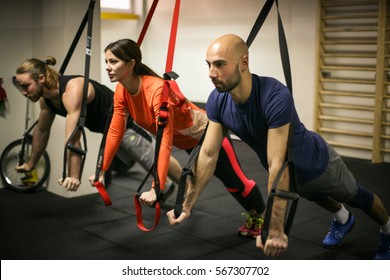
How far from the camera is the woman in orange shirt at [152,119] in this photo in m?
2.64

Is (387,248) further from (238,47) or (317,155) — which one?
(238,47)

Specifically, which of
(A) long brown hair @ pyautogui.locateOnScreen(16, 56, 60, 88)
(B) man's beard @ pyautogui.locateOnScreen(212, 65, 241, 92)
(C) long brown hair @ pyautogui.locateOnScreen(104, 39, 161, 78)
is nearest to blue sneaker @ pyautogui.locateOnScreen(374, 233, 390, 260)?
(B) man's beard @ pyautogui.locateOnScreen(212, 65, 241, 92)

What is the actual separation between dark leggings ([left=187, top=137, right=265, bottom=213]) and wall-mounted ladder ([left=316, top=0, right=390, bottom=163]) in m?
2.94

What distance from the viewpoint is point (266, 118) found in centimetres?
209

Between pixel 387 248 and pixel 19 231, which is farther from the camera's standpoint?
pixel 19 231

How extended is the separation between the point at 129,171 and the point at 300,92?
2.38 metres

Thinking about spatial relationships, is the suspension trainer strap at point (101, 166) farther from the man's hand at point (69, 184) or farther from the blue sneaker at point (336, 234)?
the blue sneaker at point (336, 234)

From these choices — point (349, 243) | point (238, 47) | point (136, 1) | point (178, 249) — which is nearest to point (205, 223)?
point (178, 249)

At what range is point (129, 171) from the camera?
536cm

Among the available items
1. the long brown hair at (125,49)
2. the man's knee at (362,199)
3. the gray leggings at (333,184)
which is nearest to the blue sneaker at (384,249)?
the man's knee at (362,199)

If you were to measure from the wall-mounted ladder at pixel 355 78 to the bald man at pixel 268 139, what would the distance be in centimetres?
310

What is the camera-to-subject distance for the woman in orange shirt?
2.64 metres

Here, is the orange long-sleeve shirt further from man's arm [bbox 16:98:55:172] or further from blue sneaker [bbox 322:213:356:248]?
blue sneaker [bbox 322:213:356:248]

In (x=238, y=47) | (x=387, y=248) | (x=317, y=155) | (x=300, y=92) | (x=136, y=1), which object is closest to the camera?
(x=238, y=47)
